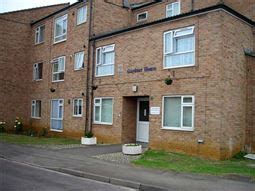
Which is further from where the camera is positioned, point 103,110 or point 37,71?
point 37,71

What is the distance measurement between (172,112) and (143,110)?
3.06 metres

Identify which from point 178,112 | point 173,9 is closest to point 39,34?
point 173,9

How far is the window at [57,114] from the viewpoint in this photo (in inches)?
915

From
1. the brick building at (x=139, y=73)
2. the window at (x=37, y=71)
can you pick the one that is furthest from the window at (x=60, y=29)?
the window at (x=37, y=71)

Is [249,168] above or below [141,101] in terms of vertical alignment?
below

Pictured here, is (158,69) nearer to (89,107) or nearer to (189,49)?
(189,49)

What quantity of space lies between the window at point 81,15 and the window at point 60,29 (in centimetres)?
168

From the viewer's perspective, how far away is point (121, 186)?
9.52 m

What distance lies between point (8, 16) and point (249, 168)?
72.1 ft

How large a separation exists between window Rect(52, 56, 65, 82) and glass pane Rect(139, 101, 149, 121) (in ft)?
23.4

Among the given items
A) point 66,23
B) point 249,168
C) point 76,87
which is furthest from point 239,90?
point 66,23

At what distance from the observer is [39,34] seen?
27609 millimetres

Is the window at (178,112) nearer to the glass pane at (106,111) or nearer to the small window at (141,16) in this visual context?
the glass pane at (106,111)

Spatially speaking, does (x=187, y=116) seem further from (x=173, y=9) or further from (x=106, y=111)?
(x=173, y=9)
